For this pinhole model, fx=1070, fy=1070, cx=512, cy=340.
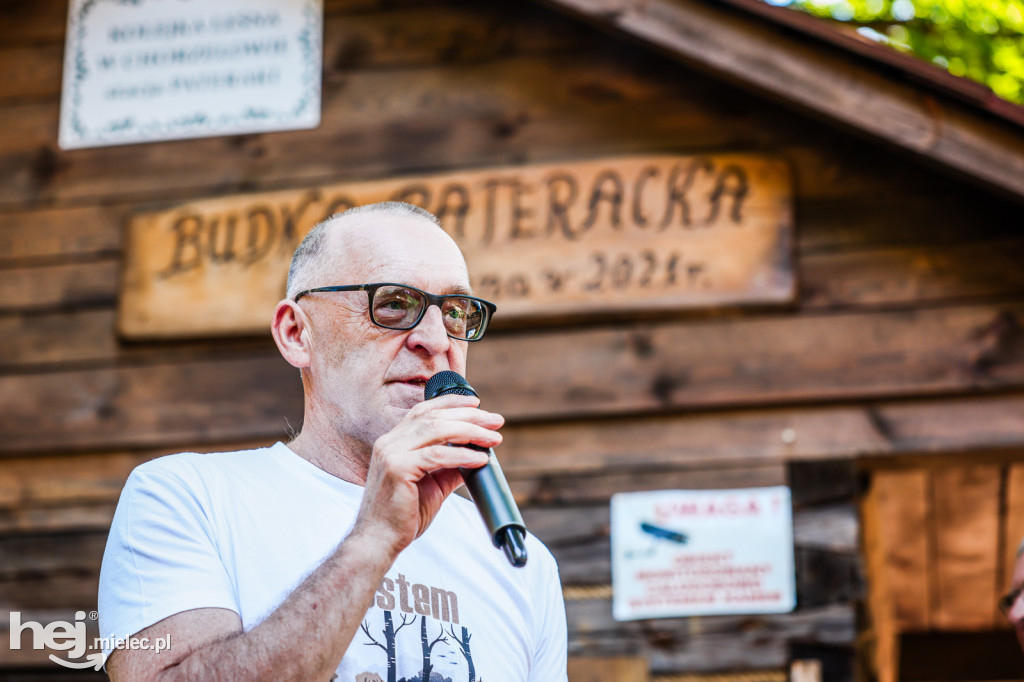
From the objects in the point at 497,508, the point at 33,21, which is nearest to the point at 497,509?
the point at 497,508

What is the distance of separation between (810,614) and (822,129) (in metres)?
1.79

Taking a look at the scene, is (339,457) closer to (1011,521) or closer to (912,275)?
(912,275)

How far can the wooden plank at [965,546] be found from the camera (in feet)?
18.4

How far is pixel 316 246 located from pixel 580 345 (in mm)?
1999

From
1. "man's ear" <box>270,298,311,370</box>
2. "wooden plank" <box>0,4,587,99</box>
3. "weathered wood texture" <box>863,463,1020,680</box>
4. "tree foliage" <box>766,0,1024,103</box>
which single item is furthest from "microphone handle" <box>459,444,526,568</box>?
"tree foliage" <box>766,0,1024,103</box>

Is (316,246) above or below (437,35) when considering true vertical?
below

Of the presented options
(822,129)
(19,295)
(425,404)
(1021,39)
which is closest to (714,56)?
(822,129)

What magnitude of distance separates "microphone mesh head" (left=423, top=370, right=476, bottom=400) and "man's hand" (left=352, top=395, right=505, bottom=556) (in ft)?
0.46

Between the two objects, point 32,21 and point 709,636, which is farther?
point 32,21

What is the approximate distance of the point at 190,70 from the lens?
15.0 feet

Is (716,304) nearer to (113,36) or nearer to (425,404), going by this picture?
(425,404)

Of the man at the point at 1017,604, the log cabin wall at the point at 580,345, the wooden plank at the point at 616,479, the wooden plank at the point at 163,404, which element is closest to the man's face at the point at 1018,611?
the man at the point at 1017,604

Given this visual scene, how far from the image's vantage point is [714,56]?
385 cm

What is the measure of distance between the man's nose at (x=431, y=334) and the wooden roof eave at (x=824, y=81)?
2.31 metres
